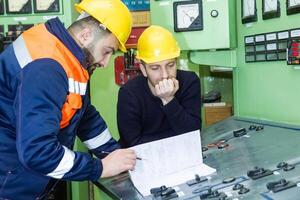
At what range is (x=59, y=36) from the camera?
135cm

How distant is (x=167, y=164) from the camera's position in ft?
4.94

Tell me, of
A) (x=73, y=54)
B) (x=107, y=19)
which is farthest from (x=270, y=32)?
(x=73, y=54)

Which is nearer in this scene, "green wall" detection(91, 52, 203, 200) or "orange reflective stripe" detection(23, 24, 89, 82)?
"orange reflective stripe" detection(23, 24, 89, 82)

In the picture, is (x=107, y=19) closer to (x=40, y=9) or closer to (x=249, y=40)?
(x=249, y=40)

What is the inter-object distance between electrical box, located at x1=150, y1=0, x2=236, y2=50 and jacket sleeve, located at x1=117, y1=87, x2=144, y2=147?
53 centimetres

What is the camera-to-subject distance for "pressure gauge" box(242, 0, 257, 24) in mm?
2109

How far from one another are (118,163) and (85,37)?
0.44m

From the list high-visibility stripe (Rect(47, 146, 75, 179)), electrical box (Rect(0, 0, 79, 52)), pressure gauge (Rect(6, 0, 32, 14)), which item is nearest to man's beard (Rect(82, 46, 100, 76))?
high-visibility stripe (Rect(47, 146, 75, 179))

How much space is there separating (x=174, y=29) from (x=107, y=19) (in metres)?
0.98

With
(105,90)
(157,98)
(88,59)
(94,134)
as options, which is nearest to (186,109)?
(157,98)

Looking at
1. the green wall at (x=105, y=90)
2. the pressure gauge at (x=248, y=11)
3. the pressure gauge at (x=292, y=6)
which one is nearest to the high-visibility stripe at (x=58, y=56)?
the pressure gauge at (x=292, y=6)

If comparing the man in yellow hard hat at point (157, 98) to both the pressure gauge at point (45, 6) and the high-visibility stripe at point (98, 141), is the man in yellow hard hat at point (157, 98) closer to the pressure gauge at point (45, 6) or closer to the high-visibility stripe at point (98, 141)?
the high-visibility stripe at point (98, 141)

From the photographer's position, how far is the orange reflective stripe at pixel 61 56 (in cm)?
126

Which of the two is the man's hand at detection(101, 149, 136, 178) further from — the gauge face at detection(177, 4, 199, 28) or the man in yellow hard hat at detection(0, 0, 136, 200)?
the gauge face at detection(177, 4, 199, 28)
